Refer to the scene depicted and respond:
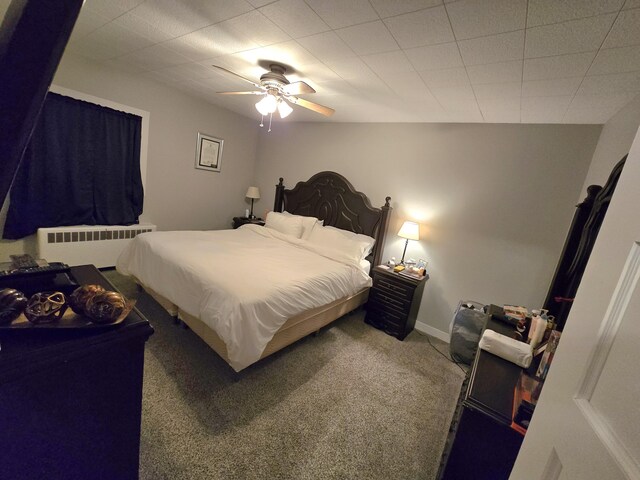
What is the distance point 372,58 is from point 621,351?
77.1 inches

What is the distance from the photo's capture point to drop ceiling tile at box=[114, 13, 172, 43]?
1.85 meters

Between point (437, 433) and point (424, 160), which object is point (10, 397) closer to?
point (437, 433)

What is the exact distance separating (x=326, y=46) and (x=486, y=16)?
3.00 ft

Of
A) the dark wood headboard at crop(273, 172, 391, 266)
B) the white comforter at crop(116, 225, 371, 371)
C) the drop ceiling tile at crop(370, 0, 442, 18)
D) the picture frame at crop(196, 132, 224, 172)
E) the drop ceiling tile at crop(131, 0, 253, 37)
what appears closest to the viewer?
the drop ceiling tile at crop(370, 0, 442, 18)

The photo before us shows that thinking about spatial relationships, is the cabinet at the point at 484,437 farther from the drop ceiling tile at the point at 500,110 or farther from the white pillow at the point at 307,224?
the white pillow at the point at 307,224

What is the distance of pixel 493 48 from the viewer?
153 centimetres

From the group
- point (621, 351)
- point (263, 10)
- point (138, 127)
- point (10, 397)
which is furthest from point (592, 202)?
point (138, 127)

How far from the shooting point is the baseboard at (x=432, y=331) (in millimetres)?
3074

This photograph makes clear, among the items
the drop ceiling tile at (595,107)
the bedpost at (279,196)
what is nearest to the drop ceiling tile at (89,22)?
the bedpost at (279,196)

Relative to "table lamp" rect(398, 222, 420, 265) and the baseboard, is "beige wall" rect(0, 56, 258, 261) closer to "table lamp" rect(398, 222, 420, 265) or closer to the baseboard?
"table lamp" rect(398, 222, 420, 265)

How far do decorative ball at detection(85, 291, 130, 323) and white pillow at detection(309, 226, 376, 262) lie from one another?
245cm

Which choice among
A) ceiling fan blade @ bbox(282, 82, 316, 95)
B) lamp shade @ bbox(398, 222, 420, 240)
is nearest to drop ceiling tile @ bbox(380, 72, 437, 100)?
ceiling fan blade @ bbox(282, 82, 316, 95)

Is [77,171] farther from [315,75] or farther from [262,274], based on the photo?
[315,75]

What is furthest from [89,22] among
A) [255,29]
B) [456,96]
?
[456,96]
